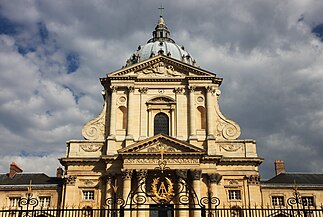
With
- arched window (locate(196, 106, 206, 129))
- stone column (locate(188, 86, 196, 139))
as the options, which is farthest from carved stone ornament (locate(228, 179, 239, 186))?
arched window (locate(196, 106, 206, 129))

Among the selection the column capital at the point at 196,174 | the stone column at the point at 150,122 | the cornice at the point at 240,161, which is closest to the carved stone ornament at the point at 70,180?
the stone column at the point at 150,122

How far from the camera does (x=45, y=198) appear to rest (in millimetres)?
31578

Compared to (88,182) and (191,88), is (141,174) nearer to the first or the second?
(88,182)

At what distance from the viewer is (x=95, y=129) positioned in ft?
107

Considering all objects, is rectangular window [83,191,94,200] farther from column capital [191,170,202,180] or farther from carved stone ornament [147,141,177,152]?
column capital [191,170,202,180]

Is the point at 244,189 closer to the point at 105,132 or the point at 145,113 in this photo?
the point at 145,113

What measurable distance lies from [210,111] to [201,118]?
43.5 inches

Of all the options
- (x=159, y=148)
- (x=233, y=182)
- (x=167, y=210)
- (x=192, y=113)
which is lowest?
(x=167, y=210)

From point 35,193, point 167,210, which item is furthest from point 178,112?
point 167,210

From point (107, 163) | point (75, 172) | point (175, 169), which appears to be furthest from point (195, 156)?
point (75, 172)

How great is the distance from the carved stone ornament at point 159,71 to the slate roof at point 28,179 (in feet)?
40.2

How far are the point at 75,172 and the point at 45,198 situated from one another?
3.90 meters

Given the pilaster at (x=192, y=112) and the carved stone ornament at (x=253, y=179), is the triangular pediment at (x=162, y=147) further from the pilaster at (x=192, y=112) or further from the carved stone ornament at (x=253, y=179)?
the carved stone ornament at (x=253, y=179)

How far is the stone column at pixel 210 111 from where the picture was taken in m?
31.4
